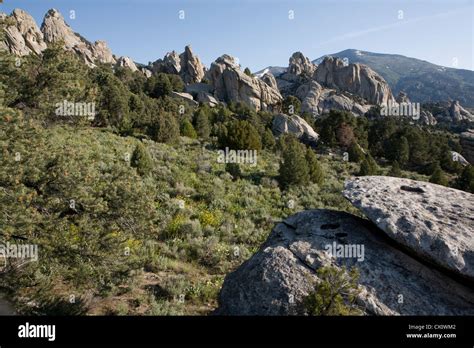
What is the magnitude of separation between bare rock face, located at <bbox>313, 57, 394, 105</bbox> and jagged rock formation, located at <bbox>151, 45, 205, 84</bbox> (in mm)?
42069

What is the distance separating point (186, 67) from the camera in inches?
3720

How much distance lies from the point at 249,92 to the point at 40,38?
50999 mm

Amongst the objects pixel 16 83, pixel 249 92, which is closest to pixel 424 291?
pixel 16 83

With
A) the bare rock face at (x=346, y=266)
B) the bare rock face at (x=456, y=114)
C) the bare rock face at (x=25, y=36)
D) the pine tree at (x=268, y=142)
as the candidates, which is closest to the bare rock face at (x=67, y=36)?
the bare rock face at (x=25, y=36)

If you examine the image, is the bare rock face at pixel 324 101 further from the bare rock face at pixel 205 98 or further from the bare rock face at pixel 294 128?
the bare rock face at pixel 294 128

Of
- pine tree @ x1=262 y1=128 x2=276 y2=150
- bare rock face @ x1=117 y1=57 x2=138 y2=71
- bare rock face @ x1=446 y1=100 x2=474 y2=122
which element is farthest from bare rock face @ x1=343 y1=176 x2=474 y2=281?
bare rock face @ x1=446 y1=100 x2=474 y2=122

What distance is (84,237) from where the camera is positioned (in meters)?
7.62

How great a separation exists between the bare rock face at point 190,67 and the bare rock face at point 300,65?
137ft

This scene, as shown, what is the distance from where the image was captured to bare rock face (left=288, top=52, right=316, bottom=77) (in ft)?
397

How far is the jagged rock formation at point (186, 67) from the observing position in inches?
3634

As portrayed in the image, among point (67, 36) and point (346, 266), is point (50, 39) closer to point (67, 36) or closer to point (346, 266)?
point (67, 36)

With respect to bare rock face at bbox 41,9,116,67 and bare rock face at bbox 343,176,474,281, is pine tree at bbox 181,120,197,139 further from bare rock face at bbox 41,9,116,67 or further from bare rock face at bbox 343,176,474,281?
bare rock face at bbox 41,9,116,67

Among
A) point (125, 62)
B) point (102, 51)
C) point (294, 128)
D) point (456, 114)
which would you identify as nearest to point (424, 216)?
point (294, 128)

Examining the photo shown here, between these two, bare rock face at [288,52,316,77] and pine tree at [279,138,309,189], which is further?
bare rock face at [288,52,316,77]
